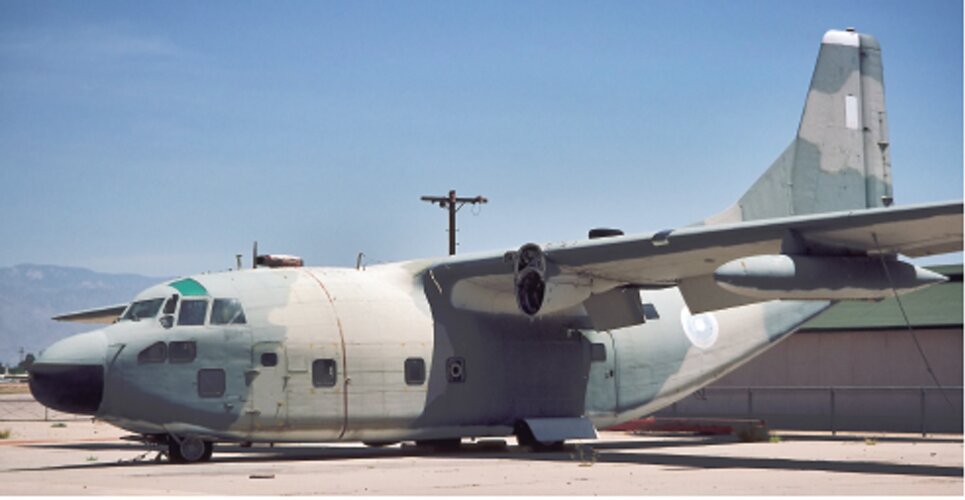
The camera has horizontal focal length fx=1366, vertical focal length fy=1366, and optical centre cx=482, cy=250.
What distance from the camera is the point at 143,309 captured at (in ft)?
71.1

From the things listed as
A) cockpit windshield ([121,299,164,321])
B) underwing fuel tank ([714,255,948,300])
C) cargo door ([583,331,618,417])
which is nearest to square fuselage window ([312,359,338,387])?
cockpit windshield ([121,299,164,321])

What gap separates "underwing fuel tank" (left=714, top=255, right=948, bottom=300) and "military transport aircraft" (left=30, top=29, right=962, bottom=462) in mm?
29

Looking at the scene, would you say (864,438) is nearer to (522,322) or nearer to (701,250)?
(522,322)

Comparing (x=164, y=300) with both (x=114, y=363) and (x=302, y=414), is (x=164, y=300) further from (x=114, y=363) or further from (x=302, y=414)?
(x=302, y=414)

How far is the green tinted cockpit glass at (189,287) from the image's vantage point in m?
21.8

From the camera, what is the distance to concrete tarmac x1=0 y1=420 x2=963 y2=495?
53.2 ft

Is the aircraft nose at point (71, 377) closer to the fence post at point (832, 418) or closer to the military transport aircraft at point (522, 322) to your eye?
the military transport aircraft at point (522, 322)

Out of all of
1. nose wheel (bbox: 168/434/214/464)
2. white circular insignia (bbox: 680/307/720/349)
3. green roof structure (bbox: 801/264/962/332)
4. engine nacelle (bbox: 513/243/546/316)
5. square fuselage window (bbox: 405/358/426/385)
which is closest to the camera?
nose wheel (bbox: 168/434/214/464)

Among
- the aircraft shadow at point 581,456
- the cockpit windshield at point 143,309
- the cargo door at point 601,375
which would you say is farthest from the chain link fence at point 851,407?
the cockpit windshield at point 143,309

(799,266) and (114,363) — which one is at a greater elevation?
(799,266)

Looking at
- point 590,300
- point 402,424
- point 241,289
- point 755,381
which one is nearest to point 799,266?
point 590,300

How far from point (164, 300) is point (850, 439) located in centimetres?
1601

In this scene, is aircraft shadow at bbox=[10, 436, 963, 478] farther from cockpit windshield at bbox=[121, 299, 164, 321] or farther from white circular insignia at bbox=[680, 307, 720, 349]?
cockpit windshield at bbox=[121, 299, 164, 321]

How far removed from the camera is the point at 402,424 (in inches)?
A: 898
